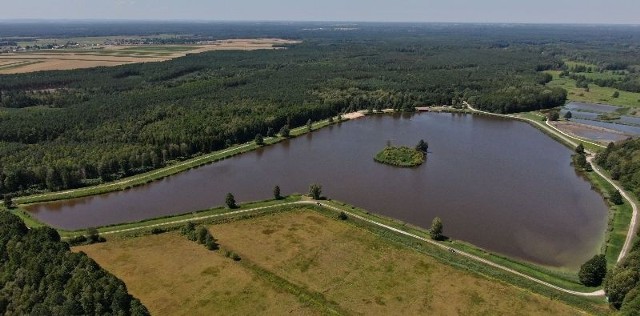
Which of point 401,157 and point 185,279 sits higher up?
point 401,157

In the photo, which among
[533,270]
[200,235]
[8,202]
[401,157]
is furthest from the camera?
[401,157]

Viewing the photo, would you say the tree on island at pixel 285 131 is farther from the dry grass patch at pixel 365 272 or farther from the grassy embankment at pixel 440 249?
the dry grass patch at pixel 365 272

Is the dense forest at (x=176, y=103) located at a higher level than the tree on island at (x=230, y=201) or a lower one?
higher

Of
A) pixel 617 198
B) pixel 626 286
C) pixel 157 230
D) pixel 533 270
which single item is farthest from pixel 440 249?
pixel 157 230

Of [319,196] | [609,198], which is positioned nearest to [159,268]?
[319,196]

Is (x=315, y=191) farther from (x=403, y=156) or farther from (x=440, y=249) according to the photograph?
(x=403, y=156)

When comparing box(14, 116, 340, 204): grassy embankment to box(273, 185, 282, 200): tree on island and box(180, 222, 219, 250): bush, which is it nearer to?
box(180, 222, 219, 250): bush

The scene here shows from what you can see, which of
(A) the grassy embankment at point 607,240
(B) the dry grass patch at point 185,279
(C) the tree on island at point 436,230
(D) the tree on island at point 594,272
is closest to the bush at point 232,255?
(B) the dry grass patch at point 185,279

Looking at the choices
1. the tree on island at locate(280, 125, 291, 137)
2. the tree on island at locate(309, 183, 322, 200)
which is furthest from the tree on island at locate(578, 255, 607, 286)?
the tree on island at locate(280, 125, 291, 137)

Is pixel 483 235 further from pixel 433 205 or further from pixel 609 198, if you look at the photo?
pixel 609 198
